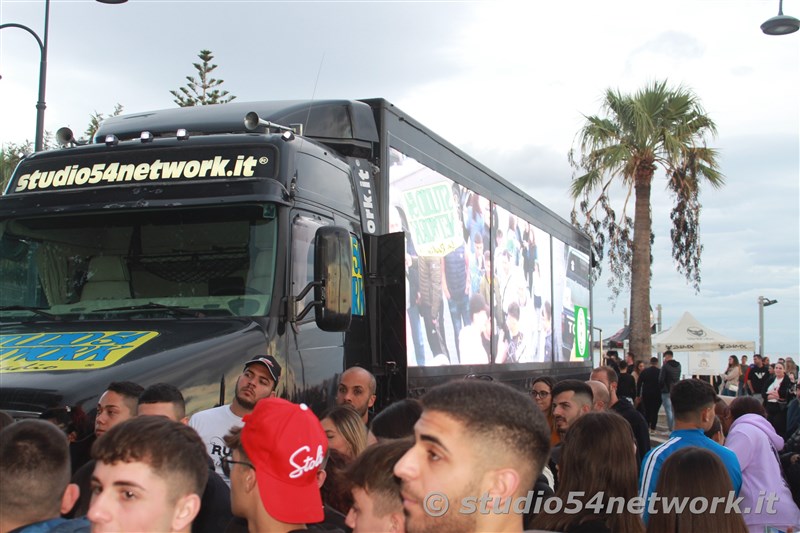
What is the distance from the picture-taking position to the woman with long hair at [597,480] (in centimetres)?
396

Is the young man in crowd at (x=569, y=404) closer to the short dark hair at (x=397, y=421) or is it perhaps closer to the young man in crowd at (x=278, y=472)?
the short dark hair at (x=397, y=421)

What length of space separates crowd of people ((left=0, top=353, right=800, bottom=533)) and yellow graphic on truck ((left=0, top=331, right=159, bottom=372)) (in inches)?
16.1

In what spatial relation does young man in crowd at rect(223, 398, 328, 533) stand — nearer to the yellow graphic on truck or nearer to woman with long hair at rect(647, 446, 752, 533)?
woman with long hair at rect(647, 446, 752, 533)

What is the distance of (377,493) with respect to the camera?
11.0 feet

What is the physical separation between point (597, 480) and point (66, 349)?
11.1 ft

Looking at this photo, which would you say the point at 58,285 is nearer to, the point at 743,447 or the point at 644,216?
the point at 743,447

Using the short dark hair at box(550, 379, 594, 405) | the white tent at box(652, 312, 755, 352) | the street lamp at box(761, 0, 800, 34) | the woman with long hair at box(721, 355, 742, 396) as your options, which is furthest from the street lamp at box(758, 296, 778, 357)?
the short dark hair at box(550, 379, 594, 405)

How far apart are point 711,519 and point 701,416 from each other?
1506 mm

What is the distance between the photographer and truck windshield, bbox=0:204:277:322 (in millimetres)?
6445

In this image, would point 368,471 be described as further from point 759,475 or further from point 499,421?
point 759,475

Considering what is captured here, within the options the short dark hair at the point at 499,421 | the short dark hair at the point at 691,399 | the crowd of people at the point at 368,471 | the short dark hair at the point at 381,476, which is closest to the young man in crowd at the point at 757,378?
the crowd of people at the point at 368,471

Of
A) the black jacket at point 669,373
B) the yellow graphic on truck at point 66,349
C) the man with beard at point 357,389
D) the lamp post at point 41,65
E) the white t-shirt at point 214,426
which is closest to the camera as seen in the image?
the yellow graphic on truck at point 66,349

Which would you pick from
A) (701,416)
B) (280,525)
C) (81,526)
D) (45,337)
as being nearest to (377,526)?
(280,525)

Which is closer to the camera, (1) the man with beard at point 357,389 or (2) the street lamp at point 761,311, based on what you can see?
(1) the man with beard at point 357,389
